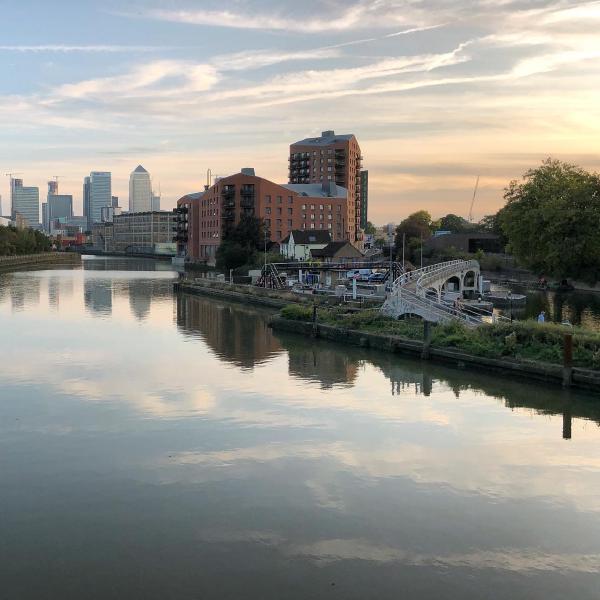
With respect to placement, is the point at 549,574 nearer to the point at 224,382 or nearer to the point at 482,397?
the point at 482,397

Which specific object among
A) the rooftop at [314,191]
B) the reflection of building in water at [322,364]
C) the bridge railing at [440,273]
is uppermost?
the rooftop at [314,191]

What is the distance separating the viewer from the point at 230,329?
164 ft

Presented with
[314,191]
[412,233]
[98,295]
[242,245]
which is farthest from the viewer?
[412,233]

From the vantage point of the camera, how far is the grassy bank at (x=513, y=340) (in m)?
28.2

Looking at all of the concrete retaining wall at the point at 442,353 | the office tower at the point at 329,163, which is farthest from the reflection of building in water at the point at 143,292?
the office tower at the point at 329,163

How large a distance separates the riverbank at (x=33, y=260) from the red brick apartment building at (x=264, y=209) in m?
36.0

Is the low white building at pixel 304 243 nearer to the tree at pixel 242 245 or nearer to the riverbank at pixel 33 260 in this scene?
the tree at pixel 242 245

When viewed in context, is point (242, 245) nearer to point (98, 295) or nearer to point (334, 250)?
point (334, 250)

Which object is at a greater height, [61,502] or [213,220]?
[213,220]

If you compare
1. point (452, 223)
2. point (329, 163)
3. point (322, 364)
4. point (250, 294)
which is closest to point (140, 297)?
point (250, 294)

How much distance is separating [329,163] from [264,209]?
142 ft

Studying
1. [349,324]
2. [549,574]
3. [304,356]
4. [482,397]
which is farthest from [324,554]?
[349,324]

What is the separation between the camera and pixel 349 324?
42.2 m

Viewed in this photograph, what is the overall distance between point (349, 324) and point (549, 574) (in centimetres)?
2983
